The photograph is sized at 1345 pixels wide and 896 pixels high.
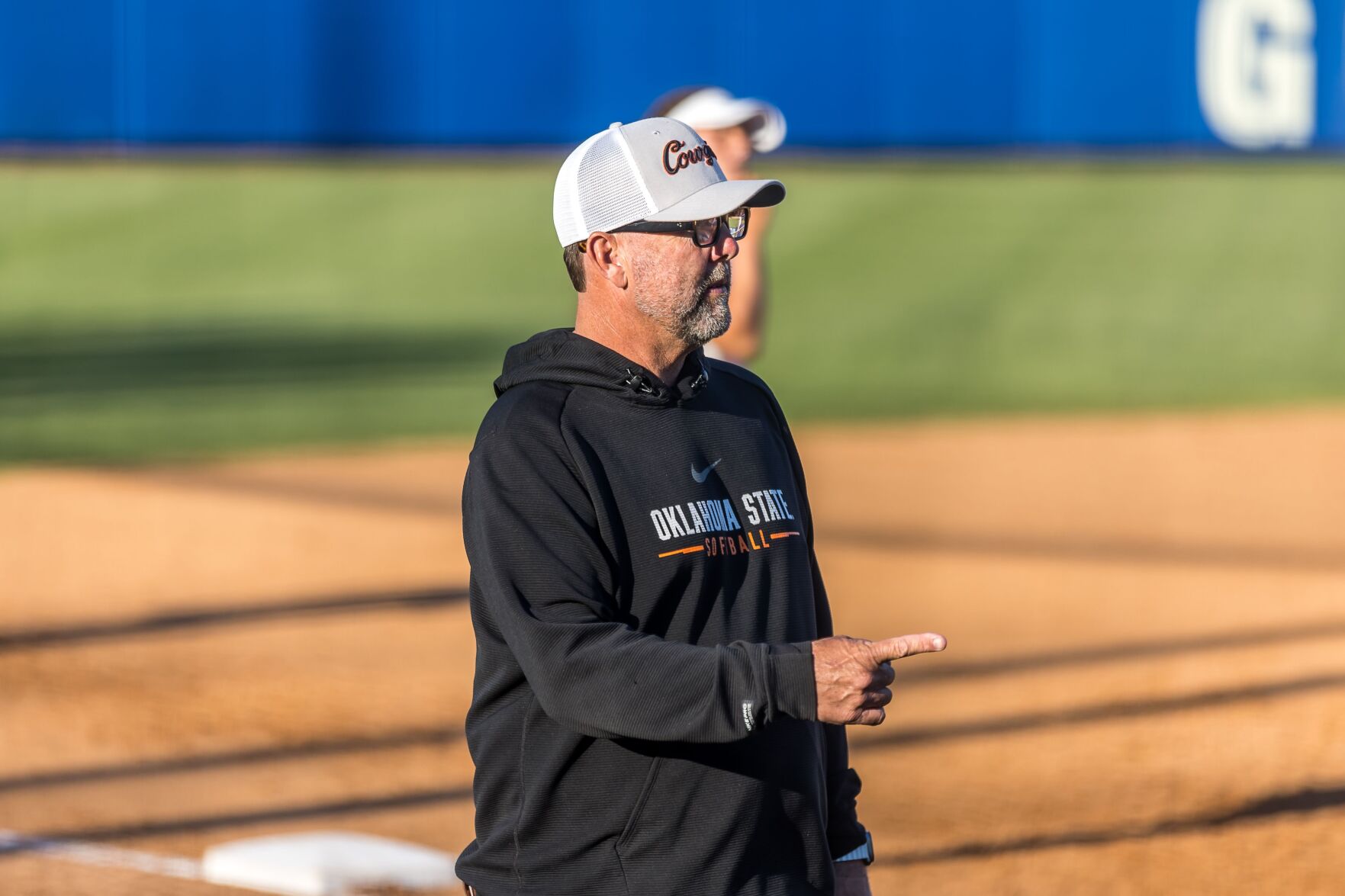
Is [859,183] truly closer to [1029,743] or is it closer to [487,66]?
[487,66]

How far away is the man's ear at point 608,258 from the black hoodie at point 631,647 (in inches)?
4.5

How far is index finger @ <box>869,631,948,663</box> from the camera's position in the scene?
2.25m

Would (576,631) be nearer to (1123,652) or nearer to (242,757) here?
(242,757)

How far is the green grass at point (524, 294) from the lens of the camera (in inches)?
532

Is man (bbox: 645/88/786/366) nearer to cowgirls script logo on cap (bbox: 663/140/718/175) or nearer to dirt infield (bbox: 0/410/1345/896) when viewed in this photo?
dirt infield (bbox: 0/410/1345/896)

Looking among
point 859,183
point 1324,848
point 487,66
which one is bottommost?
point 1324,848

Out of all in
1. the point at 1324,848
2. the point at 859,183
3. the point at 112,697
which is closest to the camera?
the point at 1324,848

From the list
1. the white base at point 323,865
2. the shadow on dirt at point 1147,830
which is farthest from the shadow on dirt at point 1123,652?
the white base at point 323,865

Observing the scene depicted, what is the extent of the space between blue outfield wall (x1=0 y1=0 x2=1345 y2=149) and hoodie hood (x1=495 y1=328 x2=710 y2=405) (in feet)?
63.0

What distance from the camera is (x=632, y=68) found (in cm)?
2153

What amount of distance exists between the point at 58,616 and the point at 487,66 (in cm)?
1484

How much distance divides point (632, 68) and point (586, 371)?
19517 mm

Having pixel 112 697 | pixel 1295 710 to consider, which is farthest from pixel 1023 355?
pixel 112 697

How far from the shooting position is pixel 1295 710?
625 cm
